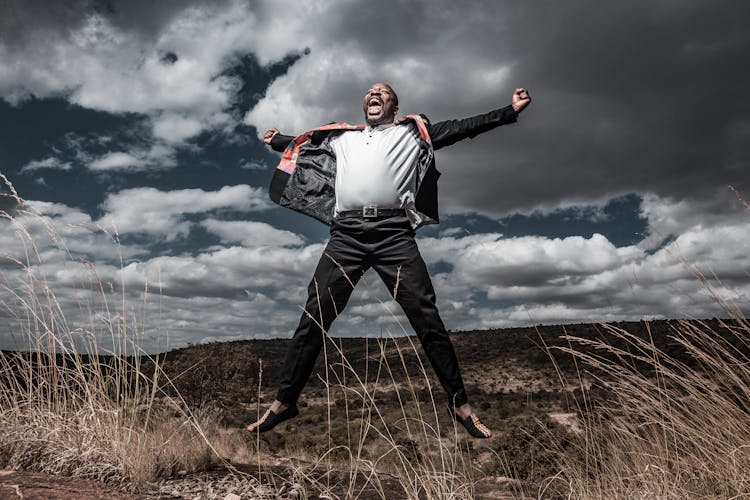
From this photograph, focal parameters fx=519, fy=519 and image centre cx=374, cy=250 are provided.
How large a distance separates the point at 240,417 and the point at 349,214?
1415 centimetres

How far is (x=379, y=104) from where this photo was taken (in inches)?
164

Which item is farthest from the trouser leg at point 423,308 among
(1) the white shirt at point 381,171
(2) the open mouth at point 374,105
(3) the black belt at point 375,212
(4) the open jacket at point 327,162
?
(2) the open mouth at point 374,105

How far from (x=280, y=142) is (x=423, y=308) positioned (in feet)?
6.97

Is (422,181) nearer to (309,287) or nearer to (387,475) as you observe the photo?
(309,287)

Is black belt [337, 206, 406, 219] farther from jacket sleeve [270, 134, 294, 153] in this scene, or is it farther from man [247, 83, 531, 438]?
jacket sleeve [270, 134, 294, 153]


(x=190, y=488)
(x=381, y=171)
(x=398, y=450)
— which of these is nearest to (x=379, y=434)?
(x=398, y=450)

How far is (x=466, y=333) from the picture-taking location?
60.8 meters

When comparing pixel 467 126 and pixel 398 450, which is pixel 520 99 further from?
pixel 398 450

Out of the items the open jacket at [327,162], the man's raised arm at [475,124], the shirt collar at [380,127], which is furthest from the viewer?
the shirt collar at [380,127]

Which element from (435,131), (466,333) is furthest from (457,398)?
(466,333)

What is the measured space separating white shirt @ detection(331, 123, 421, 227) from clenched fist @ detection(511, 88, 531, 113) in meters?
0.77

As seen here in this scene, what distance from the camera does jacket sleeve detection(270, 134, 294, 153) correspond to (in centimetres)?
459

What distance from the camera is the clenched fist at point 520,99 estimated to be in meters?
3.70

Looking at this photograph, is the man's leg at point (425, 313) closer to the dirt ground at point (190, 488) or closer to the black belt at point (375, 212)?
the black belt at point (375, 212)
